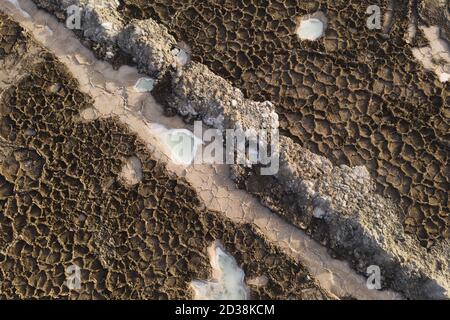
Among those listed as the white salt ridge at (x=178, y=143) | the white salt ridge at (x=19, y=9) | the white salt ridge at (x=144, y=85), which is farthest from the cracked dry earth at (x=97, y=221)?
the white salt ridge at (x=19, y=9)

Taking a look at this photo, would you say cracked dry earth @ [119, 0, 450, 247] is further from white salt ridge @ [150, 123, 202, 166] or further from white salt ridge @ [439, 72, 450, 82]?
white salt ridge @ [150, 123, 202, 166]

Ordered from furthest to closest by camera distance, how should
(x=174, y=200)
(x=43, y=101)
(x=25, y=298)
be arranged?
(x=43, y=101)
(x=174, y=200)
(x=25, y=298)

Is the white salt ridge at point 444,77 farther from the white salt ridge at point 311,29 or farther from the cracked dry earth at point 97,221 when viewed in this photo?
the cracked dry earth at point 97,221

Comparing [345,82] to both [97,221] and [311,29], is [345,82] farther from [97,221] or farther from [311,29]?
[97,221]

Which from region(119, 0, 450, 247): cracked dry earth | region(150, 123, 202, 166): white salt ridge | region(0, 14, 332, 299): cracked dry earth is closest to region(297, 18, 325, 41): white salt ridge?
region(119, 0, 450, 247): cracked dry earth

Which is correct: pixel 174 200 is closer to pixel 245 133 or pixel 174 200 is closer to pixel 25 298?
pixel 245 133

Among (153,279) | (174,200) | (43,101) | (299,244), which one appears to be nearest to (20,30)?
(43,101)

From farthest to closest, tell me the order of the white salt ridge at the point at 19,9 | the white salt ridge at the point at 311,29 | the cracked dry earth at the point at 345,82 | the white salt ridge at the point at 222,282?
1. the white salt ridge at the point at 19,9
2. the white salt ridge at the point at 311,29
3. the cracked dry earth at the point at 345,82
4. the white salt ridge at the point at 222,282
